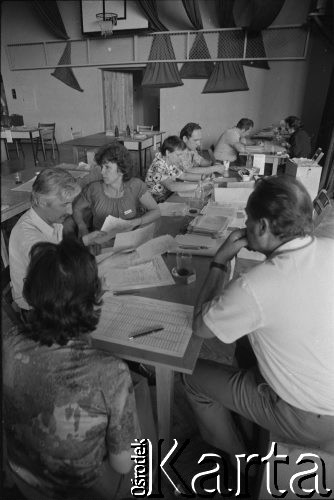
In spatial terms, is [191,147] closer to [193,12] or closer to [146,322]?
[146,322]

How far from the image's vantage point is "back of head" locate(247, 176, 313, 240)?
1.07 meters

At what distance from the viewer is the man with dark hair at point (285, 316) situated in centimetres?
100

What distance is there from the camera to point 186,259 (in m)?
1.68

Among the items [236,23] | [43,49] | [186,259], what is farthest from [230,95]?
[186,259]

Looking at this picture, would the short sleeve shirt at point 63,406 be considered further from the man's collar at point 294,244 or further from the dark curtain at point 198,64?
the dark curtain at point 198,64

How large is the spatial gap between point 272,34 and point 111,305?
8.18 m

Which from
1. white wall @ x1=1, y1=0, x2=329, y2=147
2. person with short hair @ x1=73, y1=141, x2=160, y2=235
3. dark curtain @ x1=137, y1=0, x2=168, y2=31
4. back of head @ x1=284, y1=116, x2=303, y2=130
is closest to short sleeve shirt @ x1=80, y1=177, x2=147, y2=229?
person with short hair @ x1=73, y1=141, x2=160, y2=235

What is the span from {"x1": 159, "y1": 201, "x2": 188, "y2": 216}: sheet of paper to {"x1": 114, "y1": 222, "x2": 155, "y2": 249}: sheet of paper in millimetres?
472

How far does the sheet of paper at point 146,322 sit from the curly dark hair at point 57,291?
31 cm

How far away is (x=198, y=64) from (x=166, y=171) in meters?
6.27

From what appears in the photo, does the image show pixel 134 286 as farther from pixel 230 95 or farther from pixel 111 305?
pixel 230 95

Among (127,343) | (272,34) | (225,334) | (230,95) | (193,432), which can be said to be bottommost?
(193,432)

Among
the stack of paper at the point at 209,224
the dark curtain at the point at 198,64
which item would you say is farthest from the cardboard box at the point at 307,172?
the dark curtain at the point at 198,64

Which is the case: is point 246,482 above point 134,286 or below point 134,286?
below
